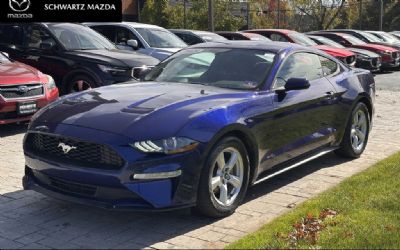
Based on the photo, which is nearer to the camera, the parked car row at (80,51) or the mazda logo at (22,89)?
the mazda logo at (22,89)

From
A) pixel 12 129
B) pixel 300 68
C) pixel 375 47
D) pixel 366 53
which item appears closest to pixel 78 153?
pixel 300 68

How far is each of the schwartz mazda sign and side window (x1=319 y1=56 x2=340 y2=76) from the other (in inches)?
331

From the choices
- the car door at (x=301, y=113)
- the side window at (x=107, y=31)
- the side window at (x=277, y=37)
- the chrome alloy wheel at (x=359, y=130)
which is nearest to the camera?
the car door at (x=301, y=113)

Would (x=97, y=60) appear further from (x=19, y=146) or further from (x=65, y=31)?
(x=19, y=146)

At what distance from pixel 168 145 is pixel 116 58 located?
6161 mm

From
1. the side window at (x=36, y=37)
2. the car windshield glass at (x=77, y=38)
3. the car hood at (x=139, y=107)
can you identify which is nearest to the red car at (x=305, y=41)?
the car windshield glass at (x=77, y=38)

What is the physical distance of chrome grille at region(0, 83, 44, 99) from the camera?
8336 millimetres

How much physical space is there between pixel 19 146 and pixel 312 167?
13.0 feet

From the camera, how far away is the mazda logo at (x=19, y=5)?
14305 millimetres

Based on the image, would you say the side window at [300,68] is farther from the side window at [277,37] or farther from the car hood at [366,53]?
the car hood at [366,53]

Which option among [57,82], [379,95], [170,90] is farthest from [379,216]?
[379,95]

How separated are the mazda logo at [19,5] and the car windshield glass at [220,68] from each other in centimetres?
951

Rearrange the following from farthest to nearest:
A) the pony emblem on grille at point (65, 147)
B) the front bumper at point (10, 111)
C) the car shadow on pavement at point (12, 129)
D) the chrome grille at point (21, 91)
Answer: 1. the car shadow on pavement at point (12, 129)
2. the chrome grille at point (21, 91)
3. the front bumper at point (10, 111)
4. the pony emblem on grille at point (65, 147)

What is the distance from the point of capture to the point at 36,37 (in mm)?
11039
